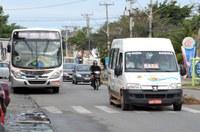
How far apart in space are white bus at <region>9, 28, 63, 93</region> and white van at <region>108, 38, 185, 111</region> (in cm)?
766

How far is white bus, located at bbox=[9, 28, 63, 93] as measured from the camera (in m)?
26.8

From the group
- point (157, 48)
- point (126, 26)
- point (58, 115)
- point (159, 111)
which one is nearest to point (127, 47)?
point (157, 48)

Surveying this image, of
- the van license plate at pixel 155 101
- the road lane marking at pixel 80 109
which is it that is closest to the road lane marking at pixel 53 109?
the road lane marking at pixel 80 109

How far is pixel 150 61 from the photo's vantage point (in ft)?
61.1

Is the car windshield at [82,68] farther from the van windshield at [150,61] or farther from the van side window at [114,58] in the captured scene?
the van windshield at [150,61]

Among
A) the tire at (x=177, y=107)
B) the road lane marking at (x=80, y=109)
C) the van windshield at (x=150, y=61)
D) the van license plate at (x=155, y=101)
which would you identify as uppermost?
the van windshield at (x=150, y=61)

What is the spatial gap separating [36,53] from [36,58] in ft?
0.91

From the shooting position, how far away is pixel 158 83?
17.7 m

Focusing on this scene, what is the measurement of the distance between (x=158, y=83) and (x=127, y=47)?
200 centimetres

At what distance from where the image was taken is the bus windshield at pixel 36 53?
26.9 meters

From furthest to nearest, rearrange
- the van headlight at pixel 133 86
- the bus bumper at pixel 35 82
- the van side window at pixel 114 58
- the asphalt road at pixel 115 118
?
the bus bumper at pixel 35 82 < the van side window at pixel 114 58 < the van headlight at pixel 133 86 < the asphalt road at pixel 115 118

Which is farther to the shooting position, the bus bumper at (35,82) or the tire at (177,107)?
the bus bumper at (35,82)

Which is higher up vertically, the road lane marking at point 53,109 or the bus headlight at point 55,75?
the bus headlight at point 55,75

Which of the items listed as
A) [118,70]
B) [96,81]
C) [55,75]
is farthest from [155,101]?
[96,81]
